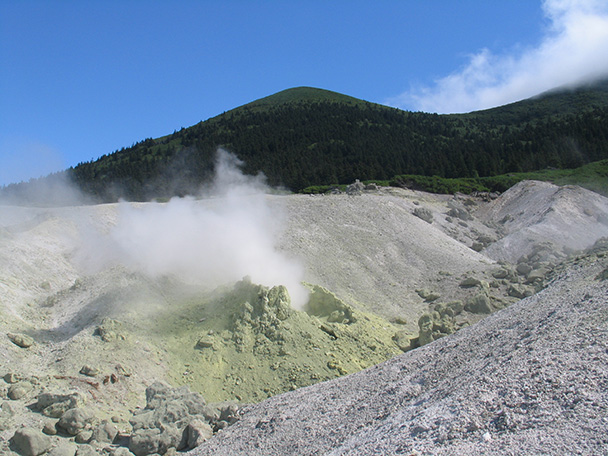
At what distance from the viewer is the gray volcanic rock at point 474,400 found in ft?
16.3

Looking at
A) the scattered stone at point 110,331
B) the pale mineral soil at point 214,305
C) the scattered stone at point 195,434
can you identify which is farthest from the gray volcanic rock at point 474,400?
the scattered stone at point 110,331

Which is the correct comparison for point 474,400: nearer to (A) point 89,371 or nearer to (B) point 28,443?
(B) point 28,443

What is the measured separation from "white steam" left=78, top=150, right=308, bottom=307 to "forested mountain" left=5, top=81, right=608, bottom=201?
32.7m

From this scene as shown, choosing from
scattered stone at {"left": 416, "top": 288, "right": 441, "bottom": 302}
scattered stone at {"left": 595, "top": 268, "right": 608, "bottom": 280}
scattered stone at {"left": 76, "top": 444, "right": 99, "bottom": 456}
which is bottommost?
scattered stone at {"left": 416, "top": 288, "right": 441, "bottom": 302}

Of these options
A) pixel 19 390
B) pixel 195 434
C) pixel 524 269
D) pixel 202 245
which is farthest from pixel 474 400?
pixel 524 269

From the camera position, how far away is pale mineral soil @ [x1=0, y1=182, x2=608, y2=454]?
1025 cm

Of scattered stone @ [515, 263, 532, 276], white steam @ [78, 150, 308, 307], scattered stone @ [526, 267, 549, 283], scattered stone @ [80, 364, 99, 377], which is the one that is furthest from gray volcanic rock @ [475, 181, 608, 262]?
scattered stone @ [80, 364, 99, 377]

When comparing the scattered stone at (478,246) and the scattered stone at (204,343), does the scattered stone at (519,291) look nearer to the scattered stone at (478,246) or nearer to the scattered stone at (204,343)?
the scattered stone at (478,246)

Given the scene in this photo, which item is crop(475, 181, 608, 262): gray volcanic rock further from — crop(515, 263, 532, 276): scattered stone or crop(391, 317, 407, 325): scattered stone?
crop(391, 317, 407, 325): scattered stone

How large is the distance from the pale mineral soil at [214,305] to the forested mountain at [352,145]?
33.3 meters

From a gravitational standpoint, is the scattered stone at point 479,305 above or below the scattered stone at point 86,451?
below

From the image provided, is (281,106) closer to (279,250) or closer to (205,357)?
(279,250)

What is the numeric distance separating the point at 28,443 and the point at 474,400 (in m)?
6.06

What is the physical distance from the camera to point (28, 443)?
6.99m
